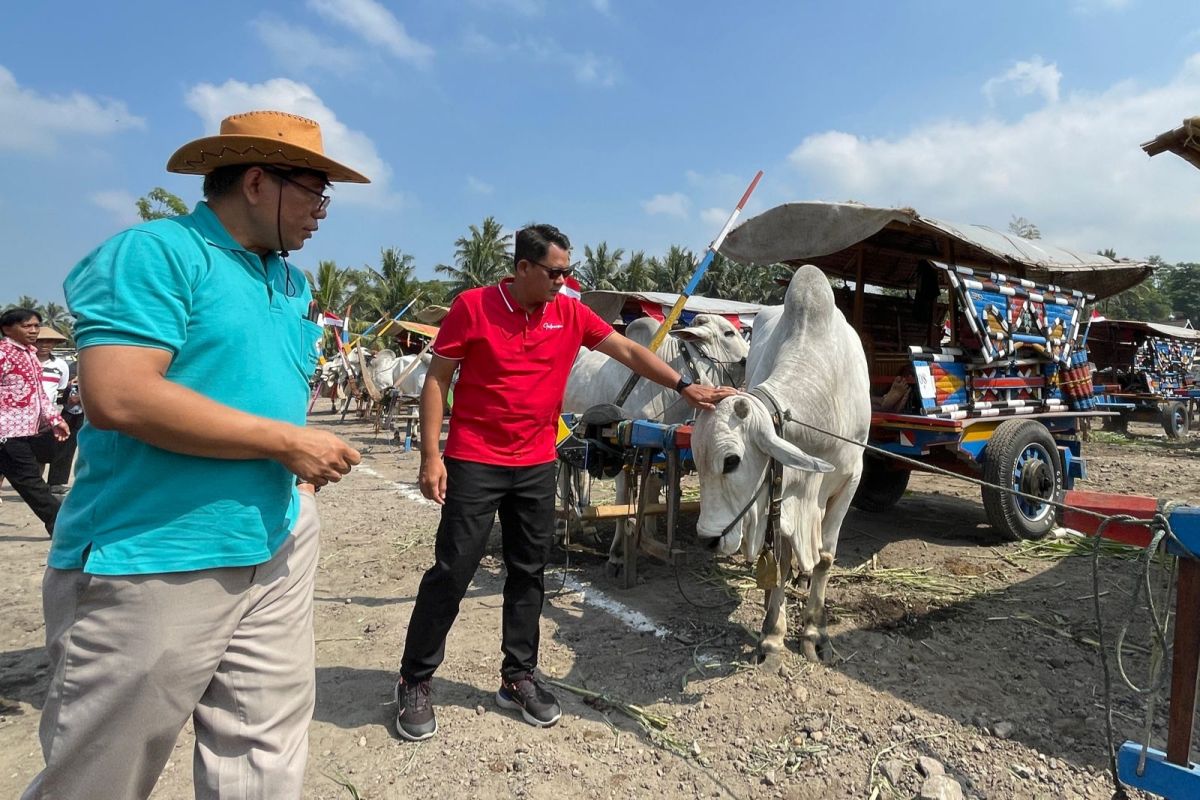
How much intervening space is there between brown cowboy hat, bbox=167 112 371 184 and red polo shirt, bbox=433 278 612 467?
1.07 m

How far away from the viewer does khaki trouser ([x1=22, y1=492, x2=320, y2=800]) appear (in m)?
1.31

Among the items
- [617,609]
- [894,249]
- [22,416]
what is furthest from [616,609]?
[22,416]

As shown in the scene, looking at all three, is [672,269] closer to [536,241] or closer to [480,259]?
[480,259]

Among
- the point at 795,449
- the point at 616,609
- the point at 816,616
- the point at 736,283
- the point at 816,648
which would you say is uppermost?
the point at 736,283

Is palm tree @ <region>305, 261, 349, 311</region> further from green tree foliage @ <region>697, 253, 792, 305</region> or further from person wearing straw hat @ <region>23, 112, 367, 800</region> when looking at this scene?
person wearing straw hat @ <region>23, 112, 367, 800</region>

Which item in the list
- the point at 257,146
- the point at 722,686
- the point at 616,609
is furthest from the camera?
the point at 616,609

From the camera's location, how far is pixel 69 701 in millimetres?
1310

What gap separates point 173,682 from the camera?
4.58 ft

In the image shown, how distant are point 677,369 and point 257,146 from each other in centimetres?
399

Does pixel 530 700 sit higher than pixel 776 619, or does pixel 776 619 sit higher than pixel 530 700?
pixel 776 619

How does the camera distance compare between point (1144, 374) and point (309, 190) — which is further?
point (1144, 374)

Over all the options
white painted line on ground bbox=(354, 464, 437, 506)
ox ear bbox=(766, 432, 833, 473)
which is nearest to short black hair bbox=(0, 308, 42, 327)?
white painted line on ground bbox=(354, 464, 437, 506)

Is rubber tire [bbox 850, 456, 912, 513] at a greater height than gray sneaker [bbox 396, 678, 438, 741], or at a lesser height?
greater

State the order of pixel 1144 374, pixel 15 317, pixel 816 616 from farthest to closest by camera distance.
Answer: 1. pixel 1144 374
2. pixel 15 317
3. pixel 816 616
